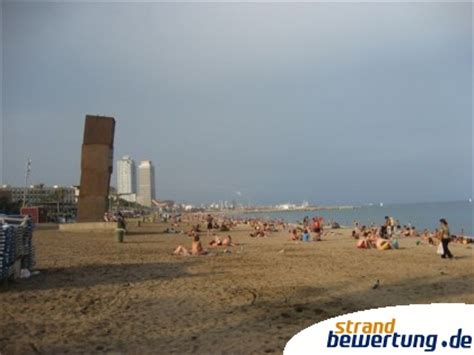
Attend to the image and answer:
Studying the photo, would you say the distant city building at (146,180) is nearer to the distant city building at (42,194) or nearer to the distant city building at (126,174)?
the distant city building at (126,174)

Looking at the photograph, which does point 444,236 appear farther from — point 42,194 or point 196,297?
point 42,194

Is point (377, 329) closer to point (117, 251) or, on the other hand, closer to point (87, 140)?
point (117, 251)

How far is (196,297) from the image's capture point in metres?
8.32

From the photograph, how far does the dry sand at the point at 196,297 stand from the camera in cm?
584

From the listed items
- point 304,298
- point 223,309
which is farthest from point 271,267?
point 223,309

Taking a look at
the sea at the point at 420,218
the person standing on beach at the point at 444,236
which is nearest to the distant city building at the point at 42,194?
the sea at the point at 420,218

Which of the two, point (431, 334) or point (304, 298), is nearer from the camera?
point (431, 334)

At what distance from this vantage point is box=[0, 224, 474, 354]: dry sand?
5844 millimetres

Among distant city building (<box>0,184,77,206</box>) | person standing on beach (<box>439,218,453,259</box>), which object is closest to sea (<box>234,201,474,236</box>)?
person standing on beach (<box>439,218,453,259</box>)

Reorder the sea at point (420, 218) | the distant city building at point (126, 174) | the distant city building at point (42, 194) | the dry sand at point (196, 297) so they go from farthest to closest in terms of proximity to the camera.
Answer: the distant city building at point (126, 174) < the distant city building at point (42, 194) < the sea at point (420, 218) < the dry sand at point (196, 297)

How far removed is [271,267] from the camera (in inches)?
489

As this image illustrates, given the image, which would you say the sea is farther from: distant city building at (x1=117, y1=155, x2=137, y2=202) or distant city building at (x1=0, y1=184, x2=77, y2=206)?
distant city building at (x1=117, y1=155, x2=137, y2=202)

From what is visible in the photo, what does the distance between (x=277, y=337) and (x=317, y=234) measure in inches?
738

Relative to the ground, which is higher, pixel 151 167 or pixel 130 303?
pixel 151 167
